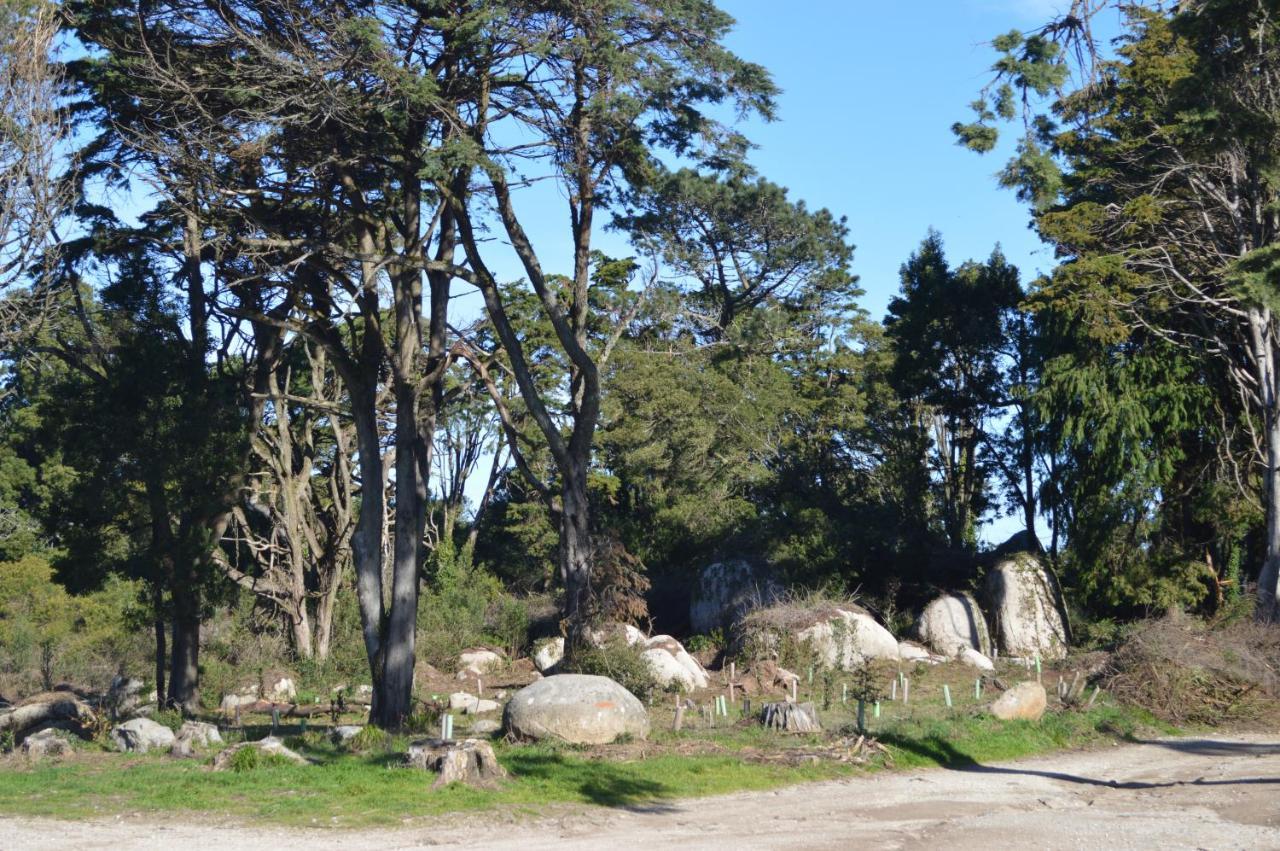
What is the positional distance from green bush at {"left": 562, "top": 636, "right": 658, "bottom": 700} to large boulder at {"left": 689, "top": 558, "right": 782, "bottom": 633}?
975 centimetres

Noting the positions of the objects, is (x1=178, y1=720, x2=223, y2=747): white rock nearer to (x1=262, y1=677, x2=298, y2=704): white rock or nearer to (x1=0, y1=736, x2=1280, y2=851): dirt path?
(x1=0, y1=736, x2=1280, y2=851): dirt path

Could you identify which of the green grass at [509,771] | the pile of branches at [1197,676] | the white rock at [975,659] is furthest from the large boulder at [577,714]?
the white rock at [975,659]

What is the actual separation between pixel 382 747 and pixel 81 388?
10.2 m

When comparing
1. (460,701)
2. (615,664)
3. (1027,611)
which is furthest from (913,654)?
(460,701)

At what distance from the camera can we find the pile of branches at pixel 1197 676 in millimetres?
21469

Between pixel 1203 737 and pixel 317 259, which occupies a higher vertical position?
pixel 317 259

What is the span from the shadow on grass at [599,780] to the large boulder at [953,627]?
16.9 metres

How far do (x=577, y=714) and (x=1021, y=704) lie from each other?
7670 millimetres

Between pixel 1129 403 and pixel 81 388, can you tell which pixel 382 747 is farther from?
pixel 1129 403

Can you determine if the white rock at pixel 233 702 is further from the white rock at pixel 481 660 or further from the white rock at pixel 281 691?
the white rock at pixel 481 660

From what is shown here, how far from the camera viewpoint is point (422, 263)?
19.5 m

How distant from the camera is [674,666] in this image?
25766 millimetres

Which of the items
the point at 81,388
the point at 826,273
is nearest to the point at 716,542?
the point at 826,273

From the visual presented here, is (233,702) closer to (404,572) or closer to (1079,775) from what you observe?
(404,572)
